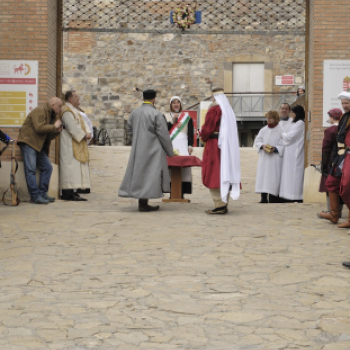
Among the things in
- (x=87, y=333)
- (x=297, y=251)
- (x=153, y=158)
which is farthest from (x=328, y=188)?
(x=87, y=333)

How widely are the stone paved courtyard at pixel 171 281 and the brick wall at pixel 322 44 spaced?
1888mm

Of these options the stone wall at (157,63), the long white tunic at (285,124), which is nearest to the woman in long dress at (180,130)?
the long white tunic at (285,124)

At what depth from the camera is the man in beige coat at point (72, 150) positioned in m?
10.9

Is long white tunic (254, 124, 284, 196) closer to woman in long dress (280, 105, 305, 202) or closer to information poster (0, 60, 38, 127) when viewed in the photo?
woman in long dress (280, 105, 305, 202)

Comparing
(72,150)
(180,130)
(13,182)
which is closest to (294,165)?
(180,130)

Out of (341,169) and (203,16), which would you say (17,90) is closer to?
(341,169)

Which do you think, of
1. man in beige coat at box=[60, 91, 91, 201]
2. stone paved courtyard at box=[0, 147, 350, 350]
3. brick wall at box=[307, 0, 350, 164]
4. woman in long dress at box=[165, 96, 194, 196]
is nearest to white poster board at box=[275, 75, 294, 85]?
brick wall at box=[307, 0, 350, 164]

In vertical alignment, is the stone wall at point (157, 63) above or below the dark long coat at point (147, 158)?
above

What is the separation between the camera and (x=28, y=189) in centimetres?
1049

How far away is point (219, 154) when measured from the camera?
9.42m

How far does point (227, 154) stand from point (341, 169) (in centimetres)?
166

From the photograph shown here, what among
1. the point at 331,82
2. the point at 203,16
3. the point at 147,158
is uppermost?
the point at 203,16

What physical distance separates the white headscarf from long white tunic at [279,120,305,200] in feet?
8.60

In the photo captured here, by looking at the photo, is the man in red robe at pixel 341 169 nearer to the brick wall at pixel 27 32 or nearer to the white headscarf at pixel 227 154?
the white headscarf at pixel 227 154
